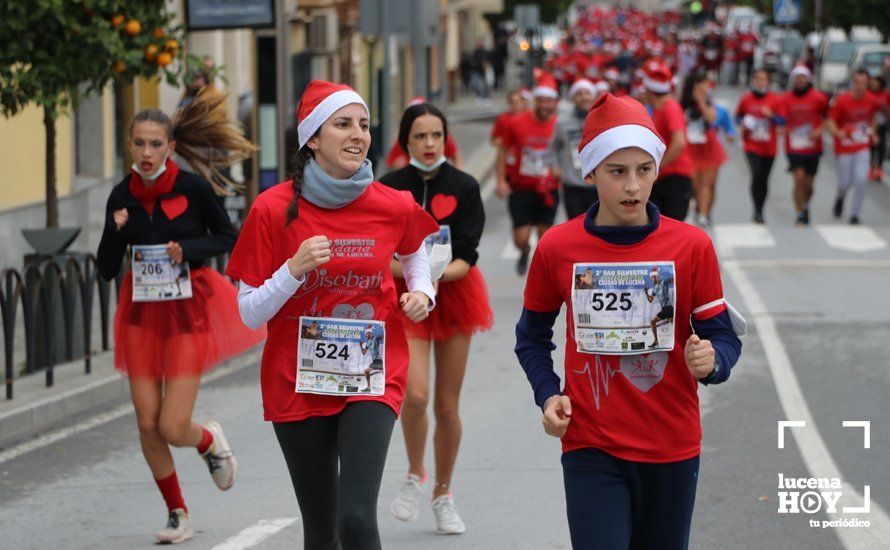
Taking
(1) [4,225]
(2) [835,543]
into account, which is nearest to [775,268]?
(1) [4,225]

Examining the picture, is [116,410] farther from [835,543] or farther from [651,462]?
[651,462]

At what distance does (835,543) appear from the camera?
24.1ft

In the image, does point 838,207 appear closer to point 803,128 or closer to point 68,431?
point 803,128

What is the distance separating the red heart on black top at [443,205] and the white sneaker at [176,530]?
5.40 ft

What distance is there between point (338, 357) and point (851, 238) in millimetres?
15162

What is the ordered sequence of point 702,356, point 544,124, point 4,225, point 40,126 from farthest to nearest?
1. point 40,126
2. point 4,225
3. point 544,124
4. point 702,356

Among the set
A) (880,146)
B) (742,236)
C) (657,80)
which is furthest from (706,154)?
(880,146)

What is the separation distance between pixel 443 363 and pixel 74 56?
4.61 meters

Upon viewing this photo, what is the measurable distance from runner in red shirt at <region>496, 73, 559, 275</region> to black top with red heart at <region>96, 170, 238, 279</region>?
8.32 meters

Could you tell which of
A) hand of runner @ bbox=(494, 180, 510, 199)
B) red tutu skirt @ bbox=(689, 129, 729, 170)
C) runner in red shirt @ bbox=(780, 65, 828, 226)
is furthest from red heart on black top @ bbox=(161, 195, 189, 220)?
runner in red shirt @ bbox=(780, 65, 828, 226)

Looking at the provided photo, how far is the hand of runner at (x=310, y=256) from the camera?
5316 mm

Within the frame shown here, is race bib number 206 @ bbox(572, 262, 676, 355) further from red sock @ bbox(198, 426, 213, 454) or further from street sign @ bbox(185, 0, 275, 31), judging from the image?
street sign @ bbox(185, 0, 275, 31)

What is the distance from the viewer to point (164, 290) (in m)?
7.56

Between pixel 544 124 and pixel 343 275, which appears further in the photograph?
pixel 544 124
